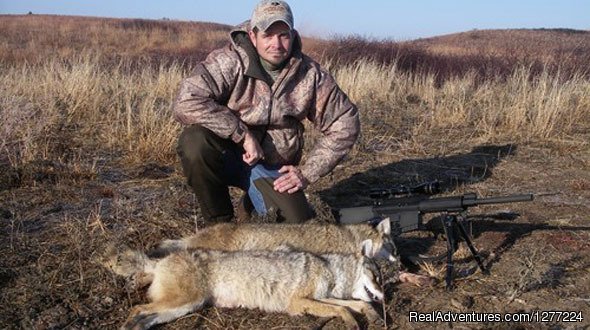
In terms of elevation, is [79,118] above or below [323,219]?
above

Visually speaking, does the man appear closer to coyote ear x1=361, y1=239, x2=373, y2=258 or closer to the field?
the field

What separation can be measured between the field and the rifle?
21 centimetres

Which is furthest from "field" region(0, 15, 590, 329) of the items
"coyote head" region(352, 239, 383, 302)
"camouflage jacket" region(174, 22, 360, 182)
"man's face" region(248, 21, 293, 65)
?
"man's face" region(248, 21, 293, 65)

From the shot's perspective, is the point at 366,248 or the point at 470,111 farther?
the point at 470,111

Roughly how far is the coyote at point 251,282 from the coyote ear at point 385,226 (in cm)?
40

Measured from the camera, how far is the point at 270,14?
4.23 metres

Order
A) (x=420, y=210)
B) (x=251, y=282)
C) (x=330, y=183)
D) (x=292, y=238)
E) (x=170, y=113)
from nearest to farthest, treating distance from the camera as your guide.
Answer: (x=251, y=282) → (x=292, y=238) → (x=420, y=210) → (x=330, y=183) → (x=170, y=113)

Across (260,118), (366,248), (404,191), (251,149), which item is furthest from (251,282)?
(404,191)

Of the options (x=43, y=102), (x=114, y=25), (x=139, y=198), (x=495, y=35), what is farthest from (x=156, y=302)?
(x=495, y=35)

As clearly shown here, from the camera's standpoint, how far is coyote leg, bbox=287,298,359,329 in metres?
3.25

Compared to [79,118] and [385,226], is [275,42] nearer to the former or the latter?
[385,226]

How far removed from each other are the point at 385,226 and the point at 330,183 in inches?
76.0

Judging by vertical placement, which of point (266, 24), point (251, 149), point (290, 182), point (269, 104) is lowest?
point (290, 182)

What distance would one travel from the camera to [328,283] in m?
3.56
